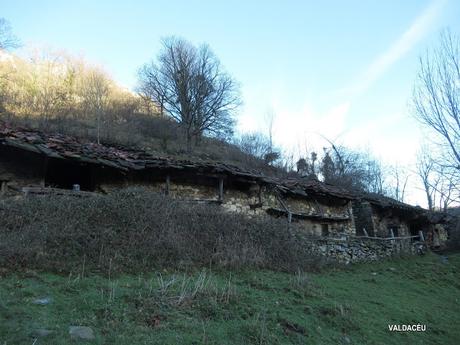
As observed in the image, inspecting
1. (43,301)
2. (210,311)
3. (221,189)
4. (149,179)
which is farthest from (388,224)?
(43,301)

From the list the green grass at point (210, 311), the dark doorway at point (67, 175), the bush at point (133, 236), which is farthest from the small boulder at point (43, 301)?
the dark doorway at point (67, 175)

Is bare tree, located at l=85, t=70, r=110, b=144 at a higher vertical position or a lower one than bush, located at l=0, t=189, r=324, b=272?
higher

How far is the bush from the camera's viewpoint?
23.2 feet

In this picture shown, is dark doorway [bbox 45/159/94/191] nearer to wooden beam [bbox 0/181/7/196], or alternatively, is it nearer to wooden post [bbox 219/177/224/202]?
wooden beam [bbox 0/181/7/196]

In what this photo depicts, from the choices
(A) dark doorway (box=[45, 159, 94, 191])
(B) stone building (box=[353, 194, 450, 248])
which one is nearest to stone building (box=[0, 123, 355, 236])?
(A) dark doorway (box=[45, 159, 94, 191])

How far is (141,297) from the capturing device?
560 cm

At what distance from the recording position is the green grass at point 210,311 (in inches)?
183

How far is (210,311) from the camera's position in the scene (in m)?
5.66

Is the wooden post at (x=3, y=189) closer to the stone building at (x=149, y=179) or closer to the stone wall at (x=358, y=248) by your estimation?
the stone building at (x=149, y=179)

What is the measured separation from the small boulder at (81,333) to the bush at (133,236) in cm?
245

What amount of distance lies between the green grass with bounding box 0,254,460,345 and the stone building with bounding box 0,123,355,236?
13.6ft

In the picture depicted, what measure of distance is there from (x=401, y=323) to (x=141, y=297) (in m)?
5.02

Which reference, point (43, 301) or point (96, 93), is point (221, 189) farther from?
point (96, 93)

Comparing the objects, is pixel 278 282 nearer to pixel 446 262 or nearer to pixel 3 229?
pixel 3 229
